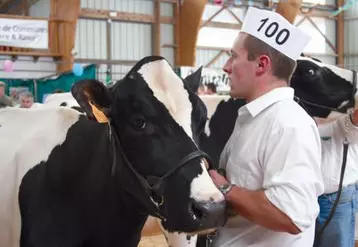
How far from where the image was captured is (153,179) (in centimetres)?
198

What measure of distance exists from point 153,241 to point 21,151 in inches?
131

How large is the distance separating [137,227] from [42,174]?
480mm

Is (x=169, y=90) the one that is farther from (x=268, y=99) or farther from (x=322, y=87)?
(x=322, y=87)

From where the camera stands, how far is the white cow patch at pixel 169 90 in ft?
6.50

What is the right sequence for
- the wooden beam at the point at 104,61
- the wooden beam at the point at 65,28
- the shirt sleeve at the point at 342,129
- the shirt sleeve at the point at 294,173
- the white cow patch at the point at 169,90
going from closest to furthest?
the shirt sleeve at the point at 294,173, the white cow patch at the point at 169,90, the shirt sleeve at the point at 342,129, the wooden beam at the point at 65,28, the wooden beam at the point at 104,61

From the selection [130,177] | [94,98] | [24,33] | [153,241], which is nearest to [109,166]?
[130,177]

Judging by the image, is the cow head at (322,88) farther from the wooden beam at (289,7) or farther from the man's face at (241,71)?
the wooden beam at (289,7)

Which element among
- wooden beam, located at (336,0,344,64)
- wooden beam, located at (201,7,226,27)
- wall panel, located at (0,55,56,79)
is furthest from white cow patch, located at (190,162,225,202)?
wooden beam, located at (336,0,344,64)

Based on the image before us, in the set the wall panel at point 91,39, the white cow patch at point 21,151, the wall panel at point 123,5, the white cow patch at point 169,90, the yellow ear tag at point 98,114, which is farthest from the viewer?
the wall panel at point 123,5

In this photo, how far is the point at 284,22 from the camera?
1.86 meters

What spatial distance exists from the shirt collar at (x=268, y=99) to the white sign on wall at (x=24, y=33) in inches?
386

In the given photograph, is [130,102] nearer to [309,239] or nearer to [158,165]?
[158,165]

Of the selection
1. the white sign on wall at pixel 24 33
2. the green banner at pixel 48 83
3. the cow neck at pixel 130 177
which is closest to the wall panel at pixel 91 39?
the white sign on wall at pixel 24 33

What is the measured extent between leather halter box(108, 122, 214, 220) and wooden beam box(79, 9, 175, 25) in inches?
531
